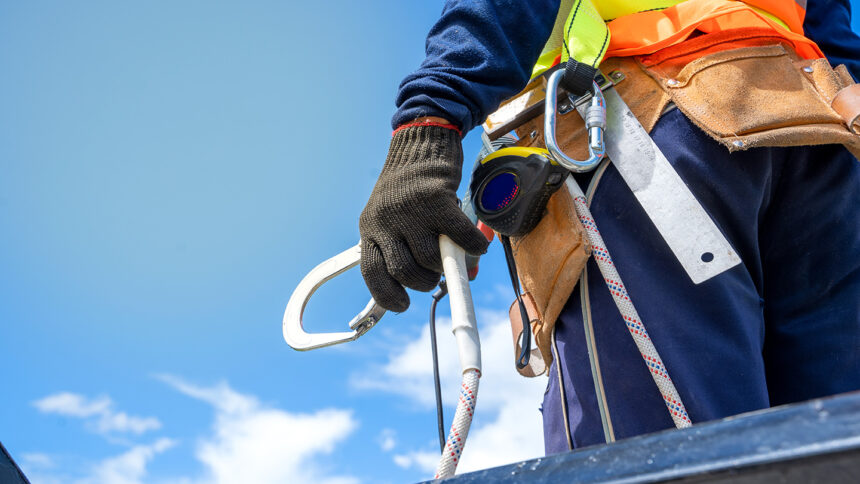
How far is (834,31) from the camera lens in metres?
1.74

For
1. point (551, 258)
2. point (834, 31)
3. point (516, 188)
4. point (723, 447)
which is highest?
point (834, 31)

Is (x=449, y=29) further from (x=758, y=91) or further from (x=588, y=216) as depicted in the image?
(x=758, y=91)

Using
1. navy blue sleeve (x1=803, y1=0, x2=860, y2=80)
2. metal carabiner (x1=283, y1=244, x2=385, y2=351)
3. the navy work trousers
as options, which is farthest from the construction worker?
navy blue sleeve (x1=803, y1=0, x2=860, y2=80)

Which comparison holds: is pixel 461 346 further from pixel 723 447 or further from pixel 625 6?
pixel 625 6

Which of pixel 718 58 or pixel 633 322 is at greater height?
pixel 718 58

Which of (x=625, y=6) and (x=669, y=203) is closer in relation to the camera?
(x=669, y=203)

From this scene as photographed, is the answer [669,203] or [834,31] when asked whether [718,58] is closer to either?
[669,203]

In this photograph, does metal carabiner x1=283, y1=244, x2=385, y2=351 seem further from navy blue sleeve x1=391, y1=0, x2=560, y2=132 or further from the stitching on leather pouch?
the stitching on leather pouch

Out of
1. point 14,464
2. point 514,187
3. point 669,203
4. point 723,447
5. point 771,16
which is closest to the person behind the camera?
point 723,447

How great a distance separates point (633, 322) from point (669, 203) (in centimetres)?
24

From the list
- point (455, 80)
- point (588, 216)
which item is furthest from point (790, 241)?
point (455, 80)

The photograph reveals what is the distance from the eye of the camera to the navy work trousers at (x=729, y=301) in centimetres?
123

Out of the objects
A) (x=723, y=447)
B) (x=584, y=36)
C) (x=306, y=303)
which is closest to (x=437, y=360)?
(x=306, y=303)

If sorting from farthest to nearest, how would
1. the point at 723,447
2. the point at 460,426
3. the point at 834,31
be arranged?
the point at 834,31 < the point at 460,426 < the point at 723,447
